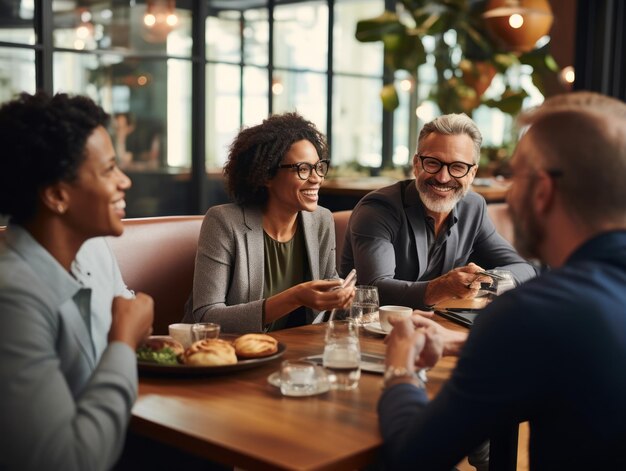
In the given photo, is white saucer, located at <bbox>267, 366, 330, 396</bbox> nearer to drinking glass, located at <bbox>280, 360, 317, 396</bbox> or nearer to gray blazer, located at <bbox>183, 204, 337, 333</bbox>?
drinking glass, located at <bbox>280, 360, 317, 396</bbox>

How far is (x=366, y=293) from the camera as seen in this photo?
2.21 meters

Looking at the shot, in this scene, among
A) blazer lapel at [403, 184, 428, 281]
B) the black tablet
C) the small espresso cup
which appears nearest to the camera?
the small espresso cup

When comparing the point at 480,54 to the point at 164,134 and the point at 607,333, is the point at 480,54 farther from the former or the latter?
the point at 607,333

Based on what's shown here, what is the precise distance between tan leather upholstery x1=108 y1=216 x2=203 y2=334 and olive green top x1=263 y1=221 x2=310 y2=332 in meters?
0.38

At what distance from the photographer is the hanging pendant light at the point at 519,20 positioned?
5734 mm

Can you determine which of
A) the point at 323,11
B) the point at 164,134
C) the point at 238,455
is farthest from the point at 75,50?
the point at 238,455

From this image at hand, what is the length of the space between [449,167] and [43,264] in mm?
1776

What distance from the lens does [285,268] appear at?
2.71m

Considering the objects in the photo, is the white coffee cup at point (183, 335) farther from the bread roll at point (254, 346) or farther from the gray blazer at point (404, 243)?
the gray blazer at point (404, 243)

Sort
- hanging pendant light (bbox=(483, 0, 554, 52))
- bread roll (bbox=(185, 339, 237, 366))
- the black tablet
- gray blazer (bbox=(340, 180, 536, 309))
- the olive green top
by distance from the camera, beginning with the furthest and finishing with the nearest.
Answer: hanging pendant light (bbox=(483, 0, 554, 52)) < gray blazer (bbox=(340, 180, 536, 309)) < the olive green top < the black tablet < bread roll (bbox=(185, 339, 237, 366))

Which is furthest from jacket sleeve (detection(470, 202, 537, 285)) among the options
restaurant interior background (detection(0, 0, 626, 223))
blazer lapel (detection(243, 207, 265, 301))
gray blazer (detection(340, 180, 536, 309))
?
restaurant interior background (detection(0, 0, 626, 223))

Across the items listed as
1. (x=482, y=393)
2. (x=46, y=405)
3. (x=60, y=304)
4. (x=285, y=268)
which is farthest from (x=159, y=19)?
(x=482, y=393)

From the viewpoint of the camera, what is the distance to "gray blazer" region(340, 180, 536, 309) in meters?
2.89

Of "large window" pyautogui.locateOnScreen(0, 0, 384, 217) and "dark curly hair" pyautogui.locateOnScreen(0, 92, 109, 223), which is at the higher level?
"large window" pyautogui.locateOnScreen(0, 0, 384, 217)
